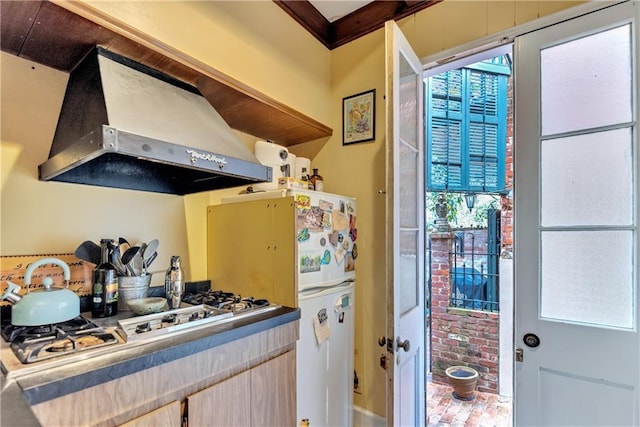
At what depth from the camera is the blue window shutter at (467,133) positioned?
10.7 feet

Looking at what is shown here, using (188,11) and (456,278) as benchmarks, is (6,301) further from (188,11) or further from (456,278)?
(456,278)

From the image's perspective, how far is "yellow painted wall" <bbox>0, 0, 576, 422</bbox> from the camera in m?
1.25

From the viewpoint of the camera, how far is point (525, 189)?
1524 mm

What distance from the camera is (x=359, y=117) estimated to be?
2.16m

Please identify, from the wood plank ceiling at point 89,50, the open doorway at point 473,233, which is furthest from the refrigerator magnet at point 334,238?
the open doorway at point 473,233

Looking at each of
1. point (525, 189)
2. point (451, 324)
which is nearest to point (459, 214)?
point (451, 324)

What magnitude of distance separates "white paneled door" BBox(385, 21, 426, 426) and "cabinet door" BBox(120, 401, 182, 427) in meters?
0.82

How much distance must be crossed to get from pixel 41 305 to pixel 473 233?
3.66m

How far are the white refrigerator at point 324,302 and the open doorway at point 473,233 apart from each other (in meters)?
1.44

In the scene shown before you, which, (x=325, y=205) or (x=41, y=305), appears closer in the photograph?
(x=41, y=305)

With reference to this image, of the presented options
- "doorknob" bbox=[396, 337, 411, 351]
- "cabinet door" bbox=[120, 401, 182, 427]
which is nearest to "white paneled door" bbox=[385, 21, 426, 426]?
"doorknob" bbox=[396, 337, 411, 351]

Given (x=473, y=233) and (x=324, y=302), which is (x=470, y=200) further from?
(x=324, y=302)

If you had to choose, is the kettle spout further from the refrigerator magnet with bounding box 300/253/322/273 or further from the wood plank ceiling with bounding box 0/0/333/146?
the refrigerator magnet with bounding box 300/253/322/273

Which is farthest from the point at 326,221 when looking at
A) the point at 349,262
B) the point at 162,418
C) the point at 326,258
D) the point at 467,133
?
the point at 467,133
